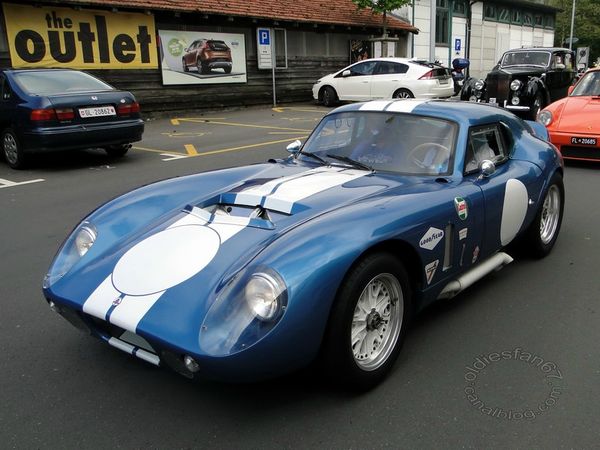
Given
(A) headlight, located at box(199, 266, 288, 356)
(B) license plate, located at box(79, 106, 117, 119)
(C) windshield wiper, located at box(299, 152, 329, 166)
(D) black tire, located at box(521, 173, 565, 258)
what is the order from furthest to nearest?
(B) license plate, located at box(79, 106, 117, 119) < (D) black tire, located at box(521, 173, 565, 258) < (C) windshield wiper, located at box(299, 152, 329, 166) < (A) headlight, located at box(199, 266, 288, 356)

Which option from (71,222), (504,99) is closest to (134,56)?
(504,99)

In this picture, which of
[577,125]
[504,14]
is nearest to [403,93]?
[577,125]

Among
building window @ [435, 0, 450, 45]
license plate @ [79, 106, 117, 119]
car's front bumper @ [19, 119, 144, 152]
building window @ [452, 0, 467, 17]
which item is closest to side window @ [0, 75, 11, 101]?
car's front bumper @ [19, 119, 144, 152]

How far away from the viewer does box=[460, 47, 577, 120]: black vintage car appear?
13.2 m

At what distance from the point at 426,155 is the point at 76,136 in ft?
20.3

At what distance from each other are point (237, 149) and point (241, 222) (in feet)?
24.6

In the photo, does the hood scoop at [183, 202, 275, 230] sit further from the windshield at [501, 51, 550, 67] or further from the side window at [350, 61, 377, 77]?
the side window at [350, 61, 377, 77]

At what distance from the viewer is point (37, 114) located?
792 cm

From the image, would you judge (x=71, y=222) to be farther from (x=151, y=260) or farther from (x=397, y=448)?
(x=397, y=448)

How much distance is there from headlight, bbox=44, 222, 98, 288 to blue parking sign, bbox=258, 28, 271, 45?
1591 centimetres

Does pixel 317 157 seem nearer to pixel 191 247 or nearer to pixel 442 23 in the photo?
pixel 191 247

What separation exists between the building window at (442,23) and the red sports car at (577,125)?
66.1 feet

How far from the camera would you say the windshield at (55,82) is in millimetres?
8320

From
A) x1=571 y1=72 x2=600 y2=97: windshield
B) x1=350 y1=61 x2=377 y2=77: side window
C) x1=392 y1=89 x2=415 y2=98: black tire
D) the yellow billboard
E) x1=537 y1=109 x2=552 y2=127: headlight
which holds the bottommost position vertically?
x1=537 y1=109 x2=552 y2=127: headlight
